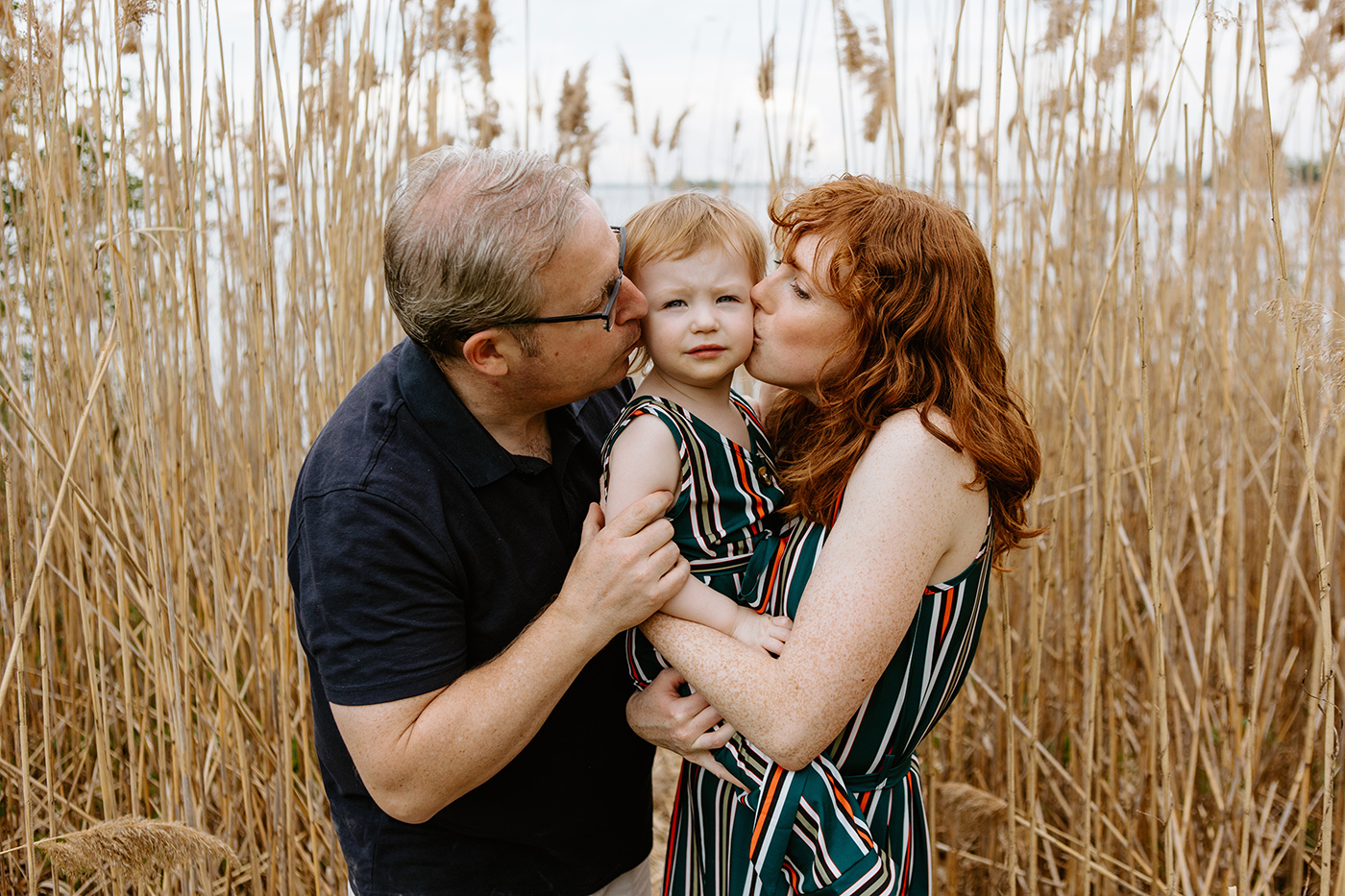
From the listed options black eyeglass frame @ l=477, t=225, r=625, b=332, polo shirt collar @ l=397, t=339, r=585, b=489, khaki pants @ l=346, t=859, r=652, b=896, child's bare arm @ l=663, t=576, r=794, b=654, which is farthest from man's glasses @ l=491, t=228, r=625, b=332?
khaki pants @ l=346, t=859, r=652, b=896

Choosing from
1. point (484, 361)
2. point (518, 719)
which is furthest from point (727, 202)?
point (518, 719)

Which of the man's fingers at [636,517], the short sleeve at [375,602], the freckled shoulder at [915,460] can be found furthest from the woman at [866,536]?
the short sleeve at [375,602]

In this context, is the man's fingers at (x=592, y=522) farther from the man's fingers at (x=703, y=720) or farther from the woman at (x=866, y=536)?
the man's fingers at (x=703, y=720)

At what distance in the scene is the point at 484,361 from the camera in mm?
1209

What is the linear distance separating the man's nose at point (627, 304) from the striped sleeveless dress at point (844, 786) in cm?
35

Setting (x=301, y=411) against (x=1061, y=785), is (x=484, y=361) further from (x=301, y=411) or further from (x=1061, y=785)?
(x=1061, y=785)

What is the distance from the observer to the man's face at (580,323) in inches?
47.6

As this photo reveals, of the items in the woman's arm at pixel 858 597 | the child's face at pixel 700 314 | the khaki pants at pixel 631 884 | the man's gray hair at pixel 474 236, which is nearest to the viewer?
the woman's arm at pixel 858 597

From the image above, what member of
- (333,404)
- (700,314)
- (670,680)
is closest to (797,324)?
(700,314)

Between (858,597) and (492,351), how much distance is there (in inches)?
21.4

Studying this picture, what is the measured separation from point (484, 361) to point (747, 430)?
1.35 feet

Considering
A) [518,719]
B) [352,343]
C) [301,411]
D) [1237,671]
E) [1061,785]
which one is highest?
[352,343]

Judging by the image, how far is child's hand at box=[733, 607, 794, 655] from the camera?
1161 mm

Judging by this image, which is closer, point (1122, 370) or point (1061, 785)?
point (1122, 370)
